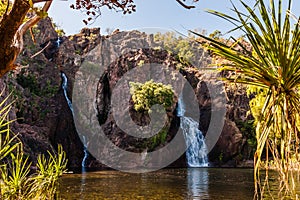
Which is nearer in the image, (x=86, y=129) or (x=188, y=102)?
(x=86, y=129)

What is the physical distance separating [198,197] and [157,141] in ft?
67.6

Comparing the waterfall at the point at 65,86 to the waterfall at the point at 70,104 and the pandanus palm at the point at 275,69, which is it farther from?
the pandanus palm at the point at 275,69

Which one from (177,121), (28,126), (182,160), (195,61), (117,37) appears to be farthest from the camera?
(195,61)

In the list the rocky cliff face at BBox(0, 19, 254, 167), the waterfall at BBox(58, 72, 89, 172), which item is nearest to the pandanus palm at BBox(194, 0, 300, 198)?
the rocky cliff face at BBox(0, 19, 254, 167)

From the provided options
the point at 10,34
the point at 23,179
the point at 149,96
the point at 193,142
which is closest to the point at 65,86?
the point at 149,96

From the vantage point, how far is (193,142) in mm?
33656

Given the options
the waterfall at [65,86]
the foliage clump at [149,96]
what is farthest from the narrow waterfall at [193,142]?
the waterfall at [65,86]

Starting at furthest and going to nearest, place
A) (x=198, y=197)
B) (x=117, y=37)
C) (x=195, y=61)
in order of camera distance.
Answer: (x=195, y=61), (x=117, y=37), (x=198, y=197)

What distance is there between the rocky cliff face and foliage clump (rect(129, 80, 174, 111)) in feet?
3.19

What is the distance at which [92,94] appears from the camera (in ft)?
116

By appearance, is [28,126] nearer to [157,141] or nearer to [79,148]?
[79,148]

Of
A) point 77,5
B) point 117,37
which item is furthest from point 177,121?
point 77,5

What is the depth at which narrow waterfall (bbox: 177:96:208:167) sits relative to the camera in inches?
1294

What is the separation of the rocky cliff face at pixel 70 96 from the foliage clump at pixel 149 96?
972 mm
